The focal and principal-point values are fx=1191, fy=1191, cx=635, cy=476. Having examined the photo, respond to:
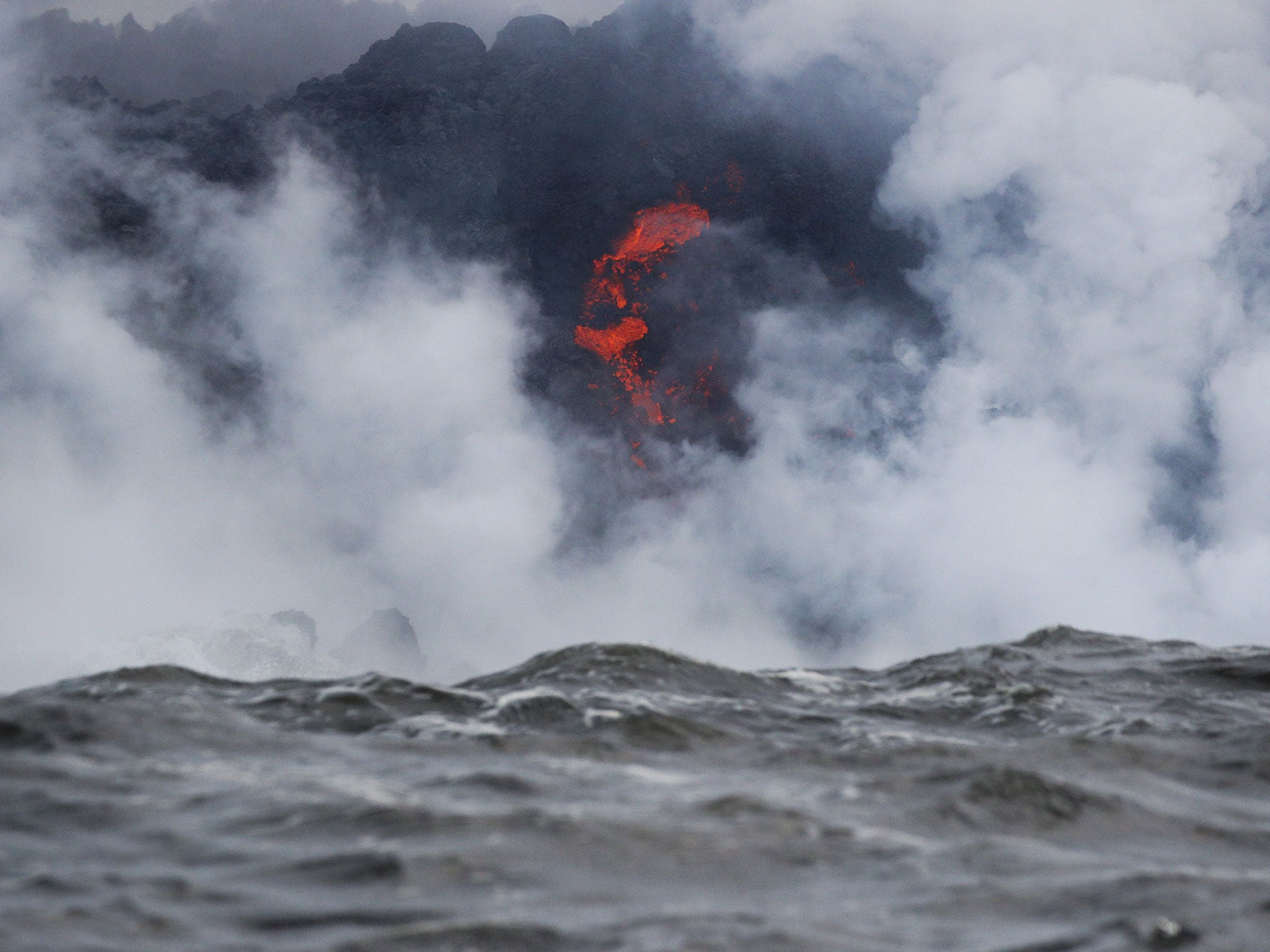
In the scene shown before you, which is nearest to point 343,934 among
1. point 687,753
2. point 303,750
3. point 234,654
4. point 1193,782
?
point 303,750

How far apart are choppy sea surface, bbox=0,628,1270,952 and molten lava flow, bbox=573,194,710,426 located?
71712 mm

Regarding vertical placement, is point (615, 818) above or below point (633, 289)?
below

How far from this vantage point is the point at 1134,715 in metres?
11.0

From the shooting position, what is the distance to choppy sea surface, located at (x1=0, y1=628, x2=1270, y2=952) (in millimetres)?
5145

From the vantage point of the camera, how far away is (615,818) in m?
6.74

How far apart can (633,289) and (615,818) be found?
77843 mm

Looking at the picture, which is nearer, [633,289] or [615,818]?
[615,818]

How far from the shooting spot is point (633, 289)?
273ft

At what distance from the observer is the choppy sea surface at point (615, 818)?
5.14 m

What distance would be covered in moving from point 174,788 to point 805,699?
614 cm

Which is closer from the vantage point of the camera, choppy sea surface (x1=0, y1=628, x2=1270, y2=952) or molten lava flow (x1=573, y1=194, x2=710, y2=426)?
choppy sea surface (x1=0, y1=628, x2=1270, y2=952)

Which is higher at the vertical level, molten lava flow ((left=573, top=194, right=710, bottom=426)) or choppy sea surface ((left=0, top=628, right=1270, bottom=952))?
molten lava flow ((left=573, top=194, right=710, bottom=426))

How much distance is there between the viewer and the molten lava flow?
271 ft

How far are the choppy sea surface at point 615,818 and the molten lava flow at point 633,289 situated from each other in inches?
2823
